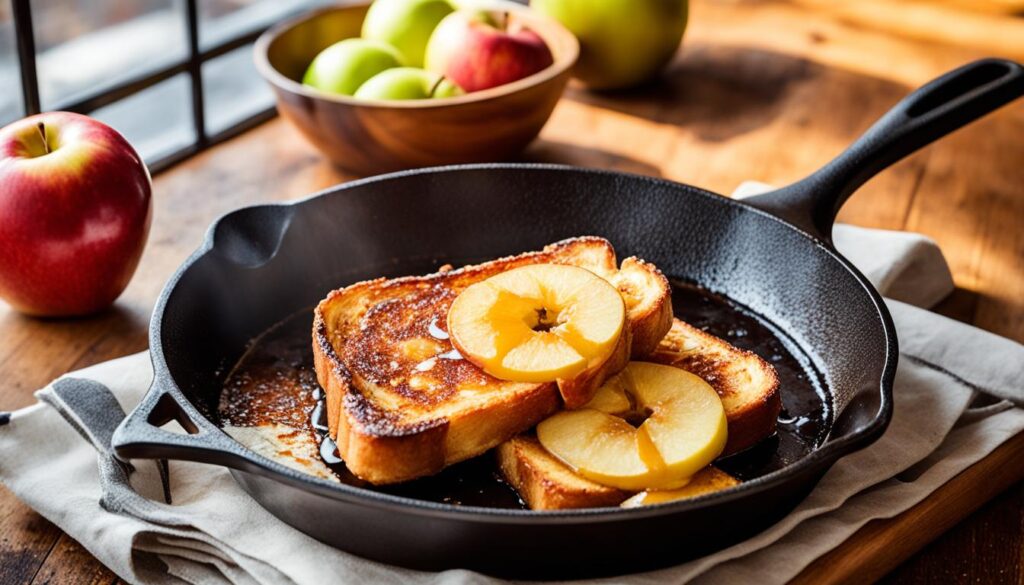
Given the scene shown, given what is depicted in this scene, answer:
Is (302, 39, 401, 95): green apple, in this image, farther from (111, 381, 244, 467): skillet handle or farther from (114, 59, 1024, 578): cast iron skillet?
(111, 381, 244, 467): skillet handle

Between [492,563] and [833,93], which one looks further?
[833,93]

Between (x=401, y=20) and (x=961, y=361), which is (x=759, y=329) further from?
(x=401, y=20)

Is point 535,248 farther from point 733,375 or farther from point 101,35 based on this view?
point 101,35

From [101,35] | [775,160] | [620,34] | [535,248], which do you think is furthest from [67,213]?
[101,35]

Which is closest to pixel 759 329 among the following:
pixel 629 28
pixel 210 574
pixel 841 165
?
pixel 841 165

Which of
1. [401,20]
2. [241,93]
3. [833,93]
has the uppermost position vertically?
[401,20]

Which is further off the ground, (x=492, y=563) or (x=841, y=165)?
(x=841, y=165)
